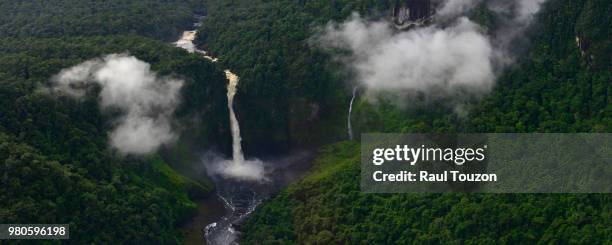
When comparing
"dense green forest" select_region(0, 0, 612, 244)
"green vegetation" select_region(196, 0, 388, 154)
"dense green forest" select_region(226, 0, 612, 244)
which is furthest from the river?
"dense green forest" select_region(226, 0, 612, 244)

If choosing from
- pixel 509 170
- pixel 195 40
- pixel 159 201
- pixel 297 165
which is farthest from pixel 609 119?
pixel 195 40

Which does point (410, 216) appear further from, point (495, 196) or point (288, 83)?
point (288, 83)

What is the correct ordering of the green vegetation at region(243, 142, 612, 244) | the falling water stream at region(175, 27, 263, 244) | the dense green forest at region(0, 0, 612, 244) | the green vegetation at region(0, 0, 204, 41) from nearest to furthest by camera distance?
1. the green vegetation at region(243, 142, 612, 244)
2. the dense green forest at region(0, 0, 612, 244)
3. the falling water stream at region(175, 27, 263, 244)
4. the green vegetation at region(0, 0, 204, 41)

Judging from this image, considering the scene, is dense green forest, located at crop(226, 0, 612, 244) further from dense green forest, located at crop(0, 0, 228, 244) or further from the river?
dense green forest, located at crop(0, 0, 228, 244)

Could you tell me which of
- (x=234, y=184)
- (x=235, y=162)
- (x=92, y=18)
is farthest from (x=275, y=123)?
(x=92, y=18)

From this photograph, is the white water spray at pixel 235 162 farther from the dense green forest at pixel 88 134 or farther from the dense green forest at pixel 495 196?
the dense green forest at pixel 495 196
